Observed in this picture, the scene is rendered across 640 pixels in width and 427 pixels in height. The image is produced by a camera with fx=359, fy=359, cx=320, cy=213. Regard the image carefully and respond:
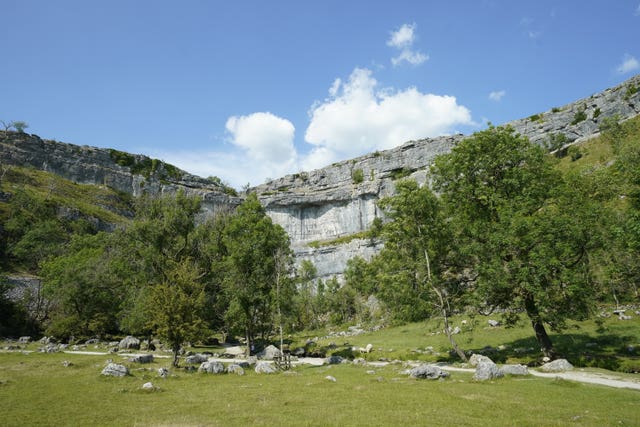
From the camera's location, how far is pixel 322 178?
145625 mm

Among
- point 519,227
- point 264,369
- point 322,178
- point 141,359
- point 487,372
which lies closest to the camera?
point 487,372

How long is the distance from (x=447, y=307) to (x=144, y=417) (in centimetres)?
1988

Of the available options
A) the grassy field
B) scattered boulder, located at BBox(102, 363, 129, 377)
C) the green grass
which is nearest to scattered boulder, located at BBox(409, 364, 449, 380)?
the green grass

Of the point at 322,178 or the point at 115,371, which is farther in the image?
the point at 322,178

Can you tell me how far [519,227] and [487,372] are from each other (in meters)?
9.20

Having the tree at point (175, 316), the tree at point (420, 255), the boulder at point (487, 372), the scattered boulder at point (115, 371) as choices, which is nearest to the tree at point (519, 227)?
the tree at point (420, 255)

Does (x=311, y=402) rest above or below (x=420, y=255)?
below

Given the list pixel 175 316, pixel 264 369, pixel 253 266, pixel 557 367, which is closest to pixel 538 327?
pixel 557 367

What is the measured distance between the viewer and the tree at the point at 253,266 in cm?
3391

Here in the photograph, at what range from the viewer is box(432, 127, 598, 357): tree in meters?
21.6

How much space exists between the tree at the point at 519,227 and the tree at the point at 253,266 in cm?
1619

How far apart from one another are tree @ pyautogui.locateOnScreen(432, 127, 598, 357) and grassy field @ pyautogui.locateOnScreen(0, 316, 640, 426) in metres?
4.26

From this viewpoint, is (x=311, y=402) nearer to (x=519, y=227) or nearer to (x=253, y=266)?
(x=519, y=227)

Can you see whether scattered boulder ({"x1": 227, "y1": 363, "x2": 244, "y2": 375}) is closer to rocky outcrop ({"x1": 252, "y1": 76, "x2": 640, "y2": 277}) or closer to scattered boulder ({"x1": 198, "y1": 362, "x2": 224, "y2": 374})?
scattered boulder ({"x1": 198, "y1": 362, "x2": 224, "y2": 374})
